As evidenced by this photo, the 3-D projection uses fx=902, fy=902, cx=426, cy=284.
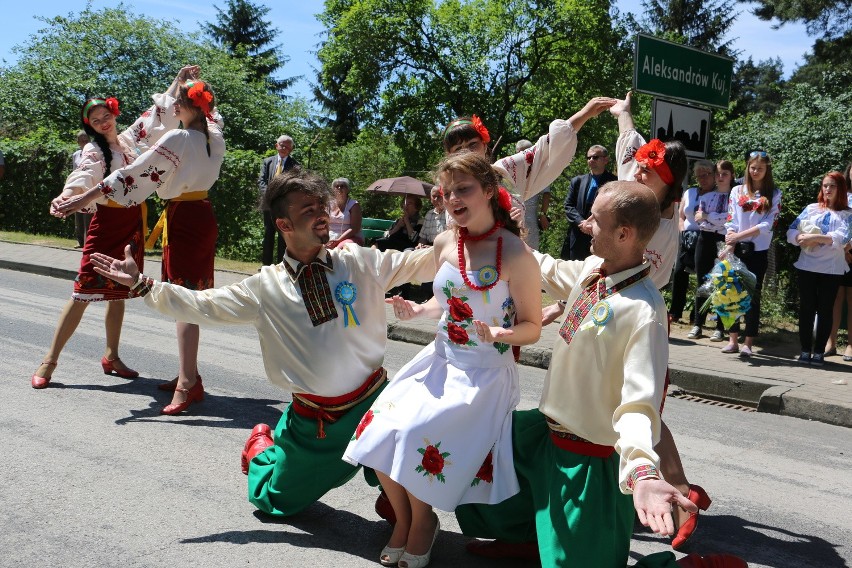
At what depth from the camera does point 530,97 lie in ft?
103

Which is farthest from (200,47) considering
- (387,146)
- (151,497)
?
(151,497)

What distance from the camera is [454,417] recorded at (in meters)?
3.49

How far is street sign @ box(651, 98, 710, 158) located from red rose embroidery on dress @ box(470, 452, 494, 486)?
18.6 feet

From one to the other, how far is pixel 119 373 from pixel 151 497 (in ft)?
9.29

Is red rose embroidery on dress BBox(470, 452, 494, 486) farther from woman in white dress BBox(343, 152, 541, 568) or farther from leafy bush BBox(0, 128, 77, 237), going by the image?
leafy bush BBox(0, 128, 77, 237)

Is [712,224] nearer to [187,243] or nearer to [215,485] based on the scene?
[187,243]

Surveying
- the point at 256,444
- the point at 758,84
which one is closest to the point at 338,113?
the point at 758,84

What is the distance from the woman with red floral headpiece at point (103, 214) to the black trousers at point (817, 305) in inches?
241

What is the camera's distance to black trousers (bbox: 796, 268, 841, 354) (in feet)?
28.7

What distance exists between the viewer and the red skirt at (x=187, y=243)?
19.7 feet

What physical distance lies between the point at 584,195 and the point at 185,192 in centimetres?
541

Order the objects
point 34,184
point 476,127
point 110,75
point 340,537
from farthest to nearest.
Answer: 1. point 110,75
2. point 34,184
3. point 476,127
4. point 340,537

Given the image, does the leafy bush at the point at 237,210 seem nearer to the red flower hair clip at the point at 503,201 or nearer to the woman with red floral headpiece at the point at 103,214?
the woman with red floral headpiece at the point at 103,214

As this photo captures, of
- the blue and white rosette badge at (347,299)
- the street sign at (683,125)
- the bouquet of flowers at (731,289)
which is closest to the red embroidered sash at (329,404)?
the blue and white rosette badge at (347,299)
